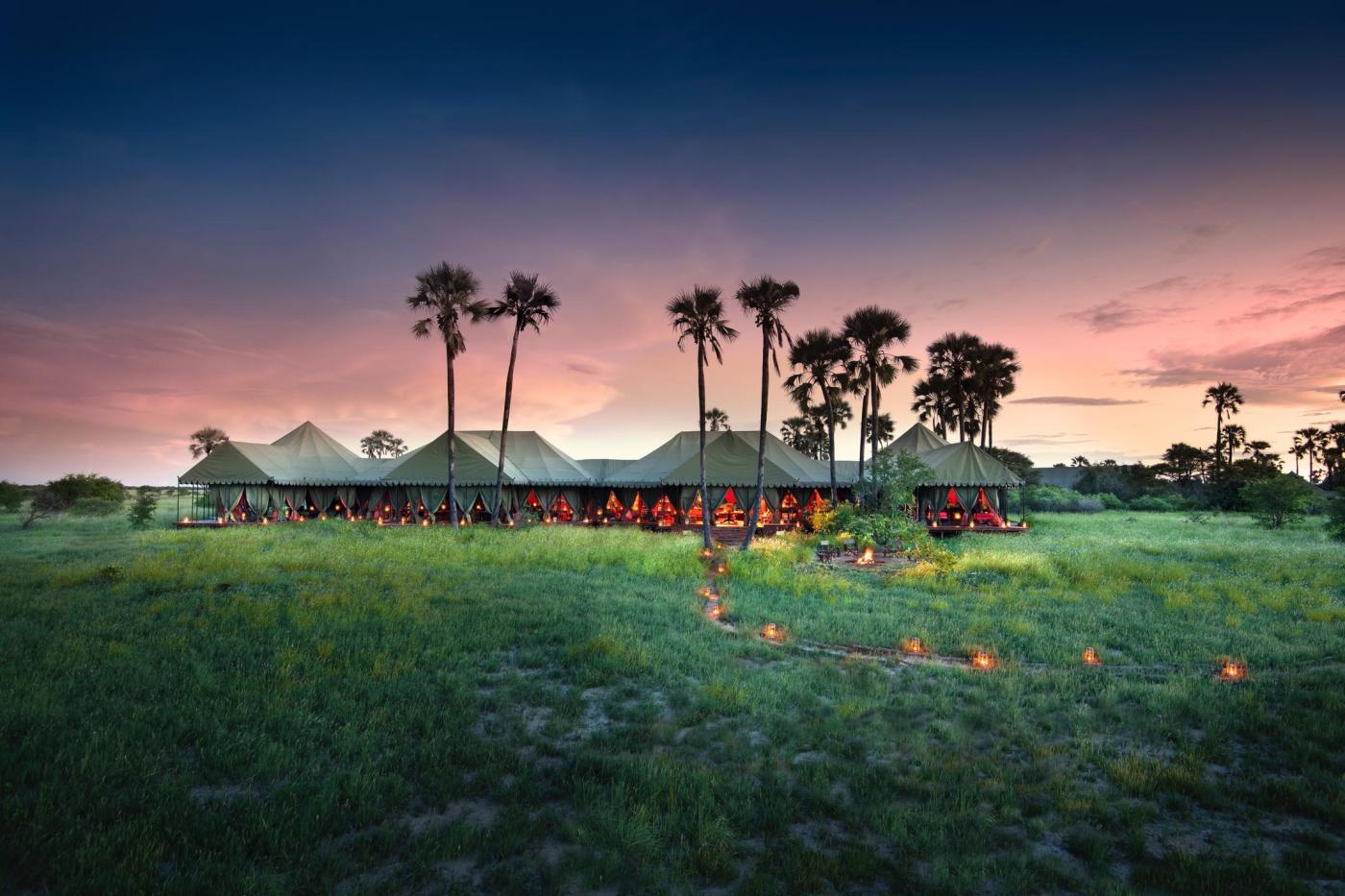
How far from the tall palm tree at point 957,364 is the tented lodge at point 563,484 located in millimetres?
3063

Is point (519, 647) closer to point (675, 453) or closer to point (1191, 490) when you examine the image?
point (675, 453)

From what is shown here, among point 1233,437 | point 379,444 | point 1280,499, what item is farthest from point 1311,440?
point 379,444

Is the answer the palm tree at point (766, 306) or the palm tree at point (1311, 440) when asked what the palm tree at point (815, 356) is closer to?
the palm tree at point (766, 306)

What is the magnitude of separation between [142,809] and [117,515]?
47.7m

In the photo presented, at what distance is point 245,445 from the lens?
3812 centimetres

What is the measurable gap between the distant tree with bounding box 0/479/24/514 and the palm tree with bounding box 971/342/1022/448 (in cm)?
6294

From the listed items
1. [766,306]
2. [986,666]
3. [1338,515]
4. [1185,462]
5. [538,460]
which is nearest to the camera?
[986,666]

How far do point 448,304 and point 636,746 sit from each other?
2750 centimetres

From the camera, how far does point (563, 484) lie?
37812 millimetres

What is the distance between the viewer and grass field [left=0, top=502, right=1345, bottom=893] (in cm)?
455

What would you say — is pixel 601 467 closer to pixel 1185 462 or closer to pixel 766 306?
pixel 766 306

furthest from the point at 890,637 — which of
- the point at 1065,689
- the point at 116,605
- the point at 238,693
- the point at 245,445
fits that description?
the point at 245,445

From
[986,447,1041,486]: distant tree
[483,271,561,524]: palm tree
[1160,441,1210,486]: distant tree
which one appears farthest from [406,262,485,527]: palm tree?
[1160,441,1210,486]: distant tree

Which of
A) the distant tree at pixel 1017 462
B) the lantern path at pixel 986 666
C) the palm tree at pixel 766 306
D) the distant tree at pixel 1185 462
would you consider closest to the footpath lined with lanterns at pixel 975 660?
the lantern path at pixel 986 666
